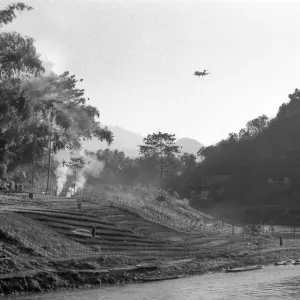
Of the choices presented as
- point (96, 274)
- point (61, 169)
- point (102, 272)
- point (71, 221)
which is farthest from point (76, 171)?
point (96, 274)

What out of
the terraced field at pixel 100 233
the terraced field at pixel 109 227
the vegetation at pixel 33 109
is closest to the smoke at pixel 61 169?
the vegetation at pixel 33 109

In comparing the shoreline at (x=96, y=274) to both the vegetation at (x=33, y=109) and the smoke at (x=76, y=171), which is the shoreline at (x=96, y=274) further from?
the smoke at (x=76, y=171)

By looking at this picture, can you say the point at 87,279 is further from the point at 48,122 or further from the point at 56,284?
the point at 48,122

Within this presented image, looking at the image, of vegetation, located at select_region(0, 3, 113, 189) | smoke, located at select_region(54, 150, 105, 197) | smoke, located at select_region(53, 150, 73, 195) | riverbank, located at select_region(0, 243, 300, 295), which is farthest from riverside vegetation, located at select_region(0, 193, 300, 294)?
smoke, located at select_region(53, 150, 73, 195)

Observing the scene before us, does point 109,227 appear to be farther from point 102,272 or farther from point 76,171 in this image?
point 76,171

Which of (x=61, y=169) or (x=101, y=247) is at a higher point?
(x=61, y=169)

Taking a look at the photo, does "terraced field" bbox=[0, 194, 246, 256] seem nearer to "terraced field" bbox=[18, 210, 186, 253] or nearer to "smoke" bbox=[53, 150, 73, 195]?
"terraced field" bbox=[18, 210, 186, 253]
